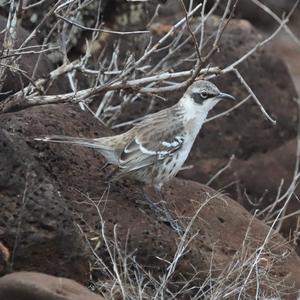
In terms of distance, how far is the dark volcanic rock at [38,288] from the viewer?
6.27 m

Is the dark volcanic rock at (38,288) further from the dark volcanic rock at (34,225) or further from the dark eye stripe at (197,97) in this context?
the dark eye stripe at (197,97)

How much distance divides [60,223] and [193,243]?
1.27m

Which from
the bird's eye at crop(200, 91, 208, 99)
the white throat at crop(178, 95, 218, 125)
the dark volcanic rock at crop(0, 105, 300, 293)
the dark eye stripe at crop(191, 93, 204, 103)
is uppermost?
the bird's eye at crop(200, 91, 208, 99)

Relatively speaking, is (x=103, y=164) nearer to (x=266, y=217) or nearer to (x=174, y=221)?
(x=174, y=221)

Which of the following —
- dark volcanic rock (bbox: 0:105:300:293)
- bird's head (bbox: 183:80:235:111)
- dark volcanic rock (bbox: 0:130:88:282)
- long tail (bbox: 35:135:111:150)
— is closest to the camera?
dark volcanic rock (bbox: 0:130:88:282)

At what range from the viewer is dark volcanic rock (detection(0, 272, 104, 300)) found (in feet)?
20.6

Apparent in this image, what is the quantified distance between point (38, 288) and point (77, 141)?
1.93 metres

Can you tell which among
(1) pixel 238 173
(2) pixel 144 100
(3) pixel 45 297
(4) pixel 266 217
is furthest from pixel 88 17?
(3) pixel 45 297

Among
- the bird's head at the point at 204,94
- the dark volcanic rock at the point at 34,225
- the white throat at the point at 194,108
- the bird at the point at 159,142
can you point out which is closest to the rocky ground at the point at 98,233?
the dark volcanic rock at the point at 34,225

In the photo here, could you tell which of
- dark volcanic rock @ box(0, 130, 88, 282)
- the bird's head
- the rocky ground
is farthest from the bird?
dark volcanic rock @ box(0, 130, 88, 282)

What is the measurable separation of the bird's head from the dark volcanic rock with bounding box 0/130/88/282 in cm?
186

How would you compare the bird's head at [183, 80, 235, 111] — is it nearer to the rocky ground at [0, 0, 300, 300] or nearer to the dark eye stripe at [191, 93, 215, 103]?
the dark eye stripe at [191, 93, 215, 103]

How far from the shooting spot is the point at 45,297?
20.6ft

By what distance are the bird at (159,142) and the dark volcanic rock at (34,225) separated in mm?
786
